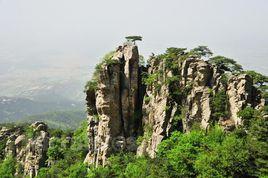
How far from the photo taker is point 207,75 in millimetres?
67062

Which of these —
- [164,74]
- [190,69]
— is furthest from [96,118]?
[190,69]

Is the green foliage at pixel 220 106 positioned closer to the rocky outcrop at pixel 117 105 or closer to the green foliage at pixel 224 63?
the green foliage at pixel 224 63

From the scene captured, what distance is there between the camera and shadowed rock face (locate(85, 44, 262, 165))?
6656 centimetres

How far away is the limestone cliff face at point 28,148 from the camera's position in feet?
309

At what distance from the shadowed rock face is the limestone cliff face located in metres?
20.3

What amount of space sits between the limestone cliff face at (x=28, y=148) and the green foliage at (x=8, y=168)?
4.76ft

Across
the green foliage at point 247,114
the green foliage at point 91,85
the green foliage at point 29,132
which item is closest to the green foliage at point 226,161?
the green foliage at point 247,114

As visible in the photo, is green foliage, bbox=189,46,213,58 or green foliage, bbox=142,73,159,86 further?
green foliage, bbox=189,46,213,58

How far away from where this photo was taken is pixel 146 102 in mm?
74375

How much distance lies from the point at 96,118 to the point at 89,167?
9.31 metres

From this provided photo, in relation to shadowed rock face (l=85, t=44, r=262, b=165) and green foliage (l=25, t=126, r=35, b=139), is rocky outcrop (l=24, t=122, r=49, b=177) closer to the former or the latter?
green foliage (l=25, t=126, r=35, b=139)

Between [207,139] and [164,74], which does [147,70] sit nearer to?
[164,74]

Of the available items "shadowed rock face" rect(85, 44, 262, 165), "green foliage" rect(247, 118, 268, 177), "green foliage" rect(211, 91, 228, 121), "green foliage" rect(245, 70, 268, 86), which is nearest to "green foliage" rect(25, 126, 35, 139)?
"shadowed rock face" rect(85, 44, 262, 165)

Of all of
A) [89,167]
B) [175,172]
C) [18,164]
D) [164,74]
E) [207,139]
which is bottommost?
[18,164]
